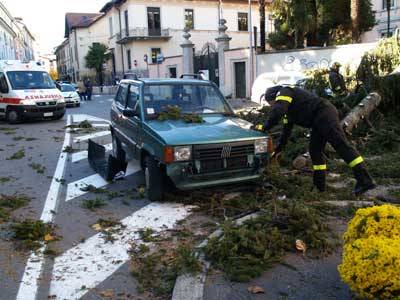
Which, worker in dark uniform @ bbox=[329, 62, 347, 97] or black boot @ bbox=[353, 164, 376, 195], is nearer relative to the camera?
black boot @ bbox=[353, 164, 376, 195]

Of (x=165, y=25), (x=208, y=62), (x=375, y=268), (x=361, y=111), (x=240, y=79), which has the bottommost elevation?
(x=375, y=268)

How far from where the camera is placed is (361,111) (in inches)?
389

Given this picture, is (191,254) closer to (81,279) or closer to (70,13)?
(81,279)

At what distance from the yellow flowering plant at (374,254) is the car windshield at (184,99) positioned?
4.40m

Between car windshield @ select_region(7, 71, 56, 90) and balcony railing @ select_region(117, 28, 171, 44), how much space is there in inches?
1254

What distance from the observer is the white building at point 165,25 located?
50.1 meters

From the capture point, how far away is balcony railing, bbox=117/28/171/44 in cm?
5000

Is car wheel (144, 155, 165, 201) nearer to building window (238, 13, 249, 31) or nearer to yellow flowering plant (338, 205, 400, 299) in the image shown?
yellow flowering plant (338, 205, 400, 299)

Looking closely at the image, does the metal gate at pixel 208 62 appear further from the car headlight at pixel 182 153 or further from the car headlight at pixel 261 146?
the car headlight at pixel 182 153

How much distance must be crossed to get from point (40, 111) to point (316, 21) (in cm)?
1669

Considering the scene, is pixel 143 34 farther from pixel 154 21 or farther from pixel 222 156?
pixel 222 156

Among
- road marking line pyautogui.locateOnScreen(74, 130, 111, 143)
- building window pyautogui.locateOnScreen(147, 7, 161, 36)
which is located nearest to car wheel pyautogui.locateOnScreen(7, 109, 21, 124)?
road marking line pyautogui.locateOnScreen(74, 130, 111, 143)

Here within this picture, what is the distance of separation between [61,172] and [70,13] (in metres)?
73.0

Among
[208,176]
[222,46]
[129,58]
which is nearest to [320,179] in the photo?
[208,176]
